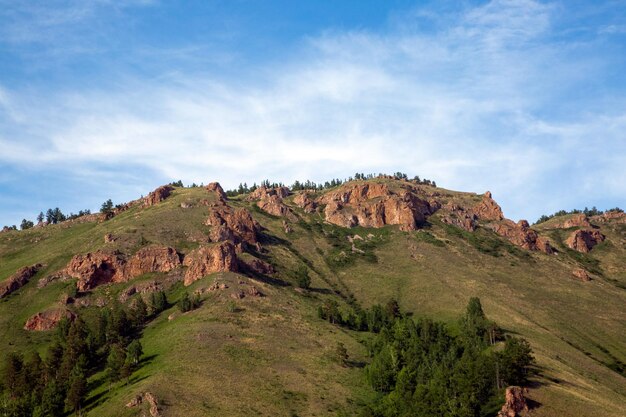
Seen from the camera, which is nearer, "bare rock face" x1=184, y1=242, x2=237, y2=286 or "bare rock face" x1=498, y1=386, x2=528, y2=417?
"bare rock face" x1=498, y1=386, x2=528, y2=417

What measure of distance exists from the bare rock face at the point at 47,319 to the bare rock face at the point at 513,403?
127654 mm

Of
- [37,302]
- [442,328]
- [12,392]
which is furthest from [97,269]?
[442,328]

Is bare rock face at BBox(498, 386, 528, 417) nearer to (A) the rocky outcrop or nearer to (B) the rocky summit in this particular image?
(B) the rocky summit

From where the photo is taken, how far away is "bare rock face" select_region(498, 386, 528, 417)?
113m

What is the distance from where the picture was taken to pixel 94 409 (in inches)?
4564

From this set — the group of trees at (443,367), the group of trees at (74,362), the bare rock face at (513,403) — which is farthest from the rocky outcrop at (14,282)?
the bare rock face at (513,403)

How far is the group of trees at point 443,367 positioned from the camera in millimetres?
119000

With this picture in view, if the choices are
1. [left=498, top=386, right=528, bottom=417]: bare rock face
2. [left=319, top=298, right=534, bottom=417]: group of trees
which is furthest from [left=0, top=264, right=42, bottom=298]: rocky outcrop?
[left=498, top=386, right=528, bottom=417]: bare rock face

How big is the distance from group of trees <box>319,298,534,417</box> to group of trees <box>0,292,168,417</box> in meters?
58.3

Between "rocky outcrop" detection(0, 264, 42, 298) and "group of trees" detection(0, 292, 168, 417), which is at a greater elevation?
"rocky outcrop" detection(0, 264, 42, 298)

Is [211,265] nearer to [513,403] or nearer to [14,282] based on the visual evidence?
[14,282]

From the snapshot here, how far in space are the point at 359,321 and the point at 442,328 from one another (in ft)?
98.7

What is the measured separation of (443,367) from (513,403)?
78.4 feet

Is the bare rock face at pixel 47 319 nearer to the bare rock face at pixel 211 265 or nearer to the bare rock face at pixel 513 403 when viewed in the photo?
the bare rock face at pixel 211 265
